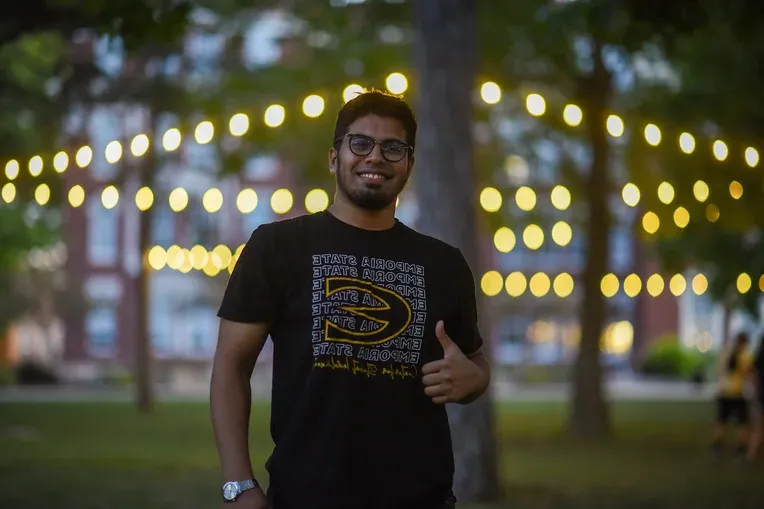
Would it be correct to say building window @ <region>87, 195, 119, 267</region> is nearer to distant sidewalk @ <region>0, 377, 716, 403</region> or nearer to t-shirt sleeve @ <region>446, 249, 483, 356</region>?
distant sidewalk @ <region>0, 377, 716, 403</region>

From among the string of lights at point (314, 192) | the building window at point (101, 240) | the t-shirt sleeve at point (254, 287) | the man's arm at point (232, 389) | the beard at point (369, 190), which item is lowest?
the man's arm at point (232, 389)

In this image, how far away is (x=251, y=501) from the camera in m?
3.62

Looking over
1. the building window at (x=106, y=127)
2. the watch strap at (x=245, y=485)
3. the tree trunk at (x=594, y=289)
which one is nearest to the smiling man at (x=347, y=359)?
the watch strap at (x=245, y=485)

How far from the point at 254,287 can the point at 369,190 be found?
432mm

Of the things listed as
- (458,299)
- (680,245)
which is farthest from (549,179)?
(458,299)

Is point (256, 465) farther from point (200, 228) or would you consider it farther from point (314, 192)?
point (200, 228)

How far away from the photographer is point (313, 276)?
3.68 m

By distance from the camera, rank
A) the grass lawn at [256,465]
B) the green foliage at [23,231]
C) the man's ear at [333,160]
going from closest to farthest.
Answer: the man's ear at [333,160] → the grass lawn at [256,465] → the green foliage at [23,231]

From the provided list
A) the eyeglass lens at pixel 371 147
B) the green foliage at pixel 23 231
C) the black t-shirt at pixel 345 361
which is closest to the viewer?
the black t-shirt at pixel 345 361

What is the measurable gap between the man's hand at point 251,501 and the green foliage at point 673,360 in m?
49.4

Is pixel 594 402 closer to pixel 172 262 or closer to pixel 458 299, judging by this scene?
pixel 172 262

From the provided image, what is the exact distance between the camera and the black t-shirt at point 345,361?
3613 millimetres

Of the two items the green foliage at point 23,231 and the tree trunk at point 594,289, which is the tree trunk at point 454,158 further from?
the green foliage at point 23,231

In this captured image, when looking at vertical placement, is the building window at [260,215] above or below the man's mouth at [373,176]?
above
